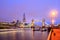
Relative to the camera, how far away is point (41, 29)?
119ft

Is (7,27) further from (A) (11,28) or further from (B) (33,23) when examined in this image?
(B) (33,23)

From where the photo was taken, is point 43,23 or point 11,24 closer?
point 43,23

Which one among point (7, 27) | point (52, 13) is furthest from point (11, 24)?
point (52, 13)

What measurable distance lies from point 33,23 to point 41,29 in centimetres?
536

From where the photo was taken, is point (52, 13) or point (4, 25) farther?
point (4, 25)

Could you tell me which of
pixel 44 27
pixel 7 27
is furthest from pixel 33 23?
pixel 7 27

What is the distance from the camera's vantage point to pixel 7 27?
142ft

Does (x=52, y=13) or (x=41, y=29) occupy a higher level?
(x=52, y=13)

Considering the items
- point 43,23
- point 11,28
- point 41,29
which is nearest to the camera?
point 41,29

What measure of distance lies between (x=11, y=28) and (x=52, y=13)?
3982cm

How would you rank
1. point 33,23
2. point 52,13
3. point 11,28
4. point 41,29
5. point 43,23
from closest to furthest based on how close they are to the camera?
point 52,13, point 41,29, point 43,23, point 33,23, point 11,28

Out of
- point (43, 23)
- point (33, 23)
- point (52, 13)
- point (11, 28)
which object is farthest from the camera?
point (11, 28)

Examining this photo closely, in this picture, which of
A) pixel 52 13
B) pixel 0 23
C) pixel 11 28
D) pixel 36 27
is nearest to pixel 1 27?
pixel 0 23

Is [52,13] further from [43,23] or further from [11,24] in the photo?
[11,24]
